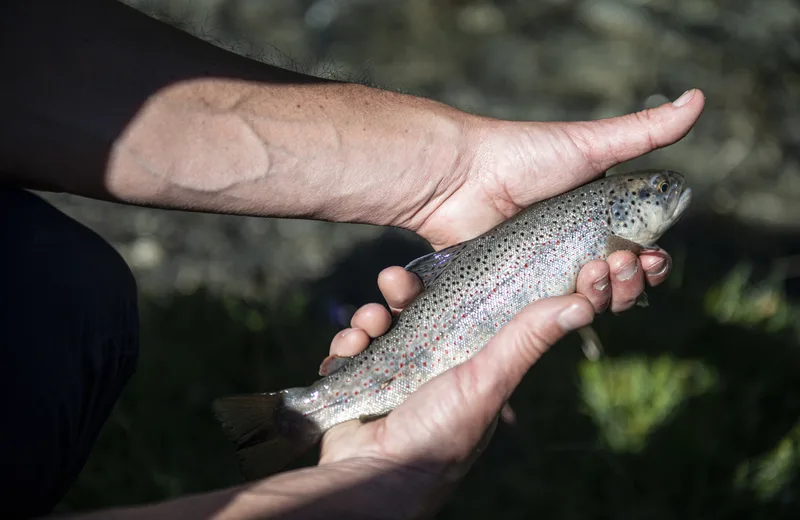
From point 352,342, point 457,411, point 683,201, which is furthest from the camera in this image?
point 683,201

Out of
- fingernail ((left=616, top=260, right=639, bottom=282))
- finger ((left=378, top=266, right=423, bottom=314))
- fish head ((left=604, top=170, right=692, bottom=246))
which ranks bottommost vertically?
finger ((left=378, top=266, right=423, bottom=314))

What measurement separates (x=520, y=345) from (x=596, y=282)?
19.4 inches

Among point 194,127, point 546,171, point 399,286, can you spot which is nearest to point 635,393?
point 546,171

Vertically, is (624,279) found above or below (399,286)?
above

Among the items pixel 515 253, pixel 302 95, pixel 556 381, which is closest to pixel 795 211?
pixel 556 381

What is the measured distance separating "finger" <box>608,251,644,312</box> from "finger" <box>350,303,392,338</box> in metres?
0.71

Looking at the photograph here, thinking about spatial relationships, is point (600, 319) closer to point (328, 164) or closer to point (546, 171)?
point (546, 171)

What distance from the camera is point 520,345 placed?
6.69 feet

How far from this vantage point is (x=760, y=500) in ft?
9.48

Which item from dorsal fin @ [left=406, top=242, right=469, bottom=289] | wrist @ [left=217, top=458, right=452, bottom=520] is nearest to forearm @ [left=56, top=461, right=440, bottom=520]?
wrist @ [left=217, top=458, right=452, bottom=520]

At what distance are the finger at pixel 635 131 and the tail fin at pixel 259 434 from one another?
1311 mm

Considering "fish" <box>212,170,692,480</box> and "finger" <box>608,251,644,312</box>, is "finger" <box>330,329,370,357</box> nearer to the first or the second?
"fish" <box>212,170,692,480</box>

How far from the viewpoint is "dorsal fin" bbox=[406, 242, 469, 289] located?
262 cm

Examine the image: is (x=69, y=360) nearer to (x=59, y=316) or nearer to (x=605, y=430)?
(x=59, y=316)
